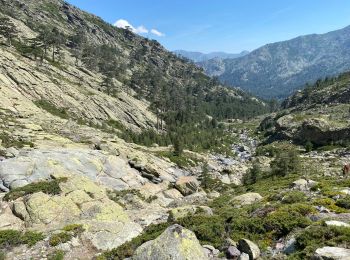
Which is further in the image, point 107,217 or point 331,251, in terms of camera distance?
point 107,217

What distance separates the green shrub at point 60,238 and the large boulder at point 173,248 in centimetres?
611

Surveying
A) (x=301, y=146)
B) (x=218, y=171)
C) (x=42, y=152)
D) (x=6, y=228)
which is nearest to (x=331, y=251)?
(x=6, y=228)

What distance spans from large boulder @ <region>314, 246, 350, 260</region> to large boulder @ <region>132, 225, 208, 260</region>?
4892mm

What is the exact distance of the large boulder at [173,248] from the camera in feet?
50.5

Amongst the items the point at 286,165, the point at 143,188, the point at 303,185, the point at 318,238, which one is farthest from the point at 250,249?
the point at 286,165

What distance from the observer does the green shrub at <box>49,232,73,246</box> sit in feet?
66.5

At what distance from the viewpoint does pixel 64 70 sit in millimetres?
141250

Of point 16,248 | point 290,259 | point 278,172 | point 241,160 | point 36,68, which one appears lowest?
point 241,160

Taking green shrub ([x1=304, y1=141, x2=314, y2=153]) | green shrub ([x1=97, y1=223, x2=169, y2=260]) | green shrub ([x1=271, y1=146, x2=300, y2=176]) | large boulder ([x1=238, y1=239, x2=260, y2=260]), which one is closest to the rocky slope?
green shrub ([x1=304, y1=141, x2=314, y2=153])

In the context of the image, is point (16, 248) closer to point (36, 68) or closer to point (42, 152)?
point (42, 152)

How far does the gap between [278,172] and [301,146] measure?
5120 cm

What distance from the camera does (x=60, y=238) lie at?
67.4 feet

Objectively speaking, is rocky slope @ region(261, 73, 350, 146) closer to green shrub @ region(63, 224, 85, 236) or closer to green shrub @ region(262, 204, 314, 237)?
green shrub @ region(262, 204, 314, 237)

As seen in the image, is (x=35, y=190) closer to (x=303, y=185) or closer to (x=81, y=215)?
(x=81, y=215)
